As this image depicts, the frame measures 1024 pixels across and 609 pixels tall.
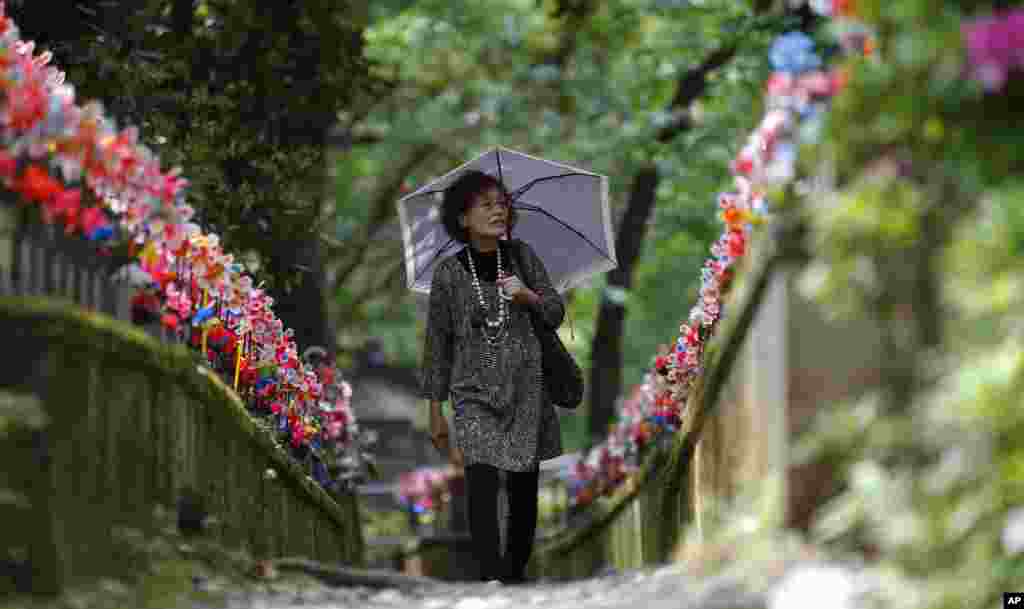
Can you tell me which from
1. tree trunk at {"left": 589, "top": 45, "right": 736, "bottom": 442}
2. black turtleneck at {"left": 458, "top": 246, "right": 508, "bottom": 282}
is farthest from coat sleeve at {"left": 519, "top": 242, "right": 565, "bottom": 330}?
tree trunk at {"left": 589, "top": 45, "right": 736, "bottom": 442}

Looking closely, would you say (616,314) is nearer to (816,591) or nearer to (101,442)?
(101,442)

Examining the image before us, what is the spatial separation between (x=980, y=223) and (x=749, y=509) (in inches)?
50.6

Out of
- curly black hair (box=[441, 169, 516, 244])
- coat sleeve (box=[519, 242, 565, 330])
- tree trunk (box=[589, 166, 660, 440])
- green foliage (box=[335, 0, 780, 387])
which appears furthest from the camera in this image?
tree trunk (box=[589, 166, 660, 440])

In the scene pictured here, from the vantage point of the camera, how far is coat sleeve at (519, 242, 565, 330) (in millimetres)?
8477

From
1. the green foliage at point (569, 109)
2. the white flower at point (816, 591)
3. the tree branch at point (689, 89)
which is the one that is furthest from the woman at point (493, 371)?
the tree branch at point (689, 89)

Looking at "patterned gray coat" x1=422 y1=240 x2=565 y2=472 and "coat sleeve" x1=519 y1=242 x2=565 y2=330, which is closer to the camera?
"patterned gray coat" x1=422 y1=240 x2=565 y2=472

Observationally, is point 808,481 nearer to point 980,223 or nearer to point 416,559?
point 980,223

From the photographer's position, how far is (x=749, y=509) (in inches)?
210

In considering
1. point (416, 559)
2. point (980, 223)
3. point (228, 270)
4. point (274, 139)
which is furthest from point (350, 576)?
point (416, 559)

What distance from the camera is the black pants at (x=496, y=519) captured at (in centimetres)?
838

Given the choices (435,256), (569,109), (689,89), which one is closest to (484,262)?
(435,256)

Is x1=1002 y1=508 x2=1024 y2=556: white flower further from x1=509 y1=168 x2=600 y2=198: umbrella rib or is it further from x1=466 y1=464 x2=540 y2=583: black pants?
x1=509 y1=168 x2=600 y2=198: umbrella rib

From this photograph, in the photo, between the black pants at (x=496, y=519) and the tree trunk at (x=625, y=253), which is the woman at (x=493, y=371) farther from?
the tree trunk at (x=625, y=253)

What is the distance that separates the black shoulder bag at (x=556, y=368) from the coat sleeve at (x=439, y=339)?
38 centimetres
